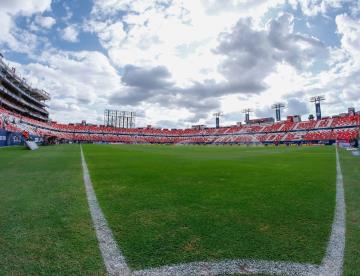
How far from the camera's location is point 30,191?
5.07 metres

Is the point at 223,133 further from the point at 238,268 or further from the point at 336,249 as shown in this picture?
the point at 238,268

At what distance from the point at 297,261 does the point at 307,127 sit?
271 feet

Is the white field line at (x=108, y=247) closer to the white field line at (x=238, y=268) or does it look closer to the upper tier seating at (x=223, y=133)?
the white field line at (x=238, y=268)

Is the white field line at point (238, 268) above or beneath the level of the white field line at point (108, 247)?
beneath

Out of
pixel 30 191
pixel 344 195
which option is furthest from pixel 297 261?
pixel 30 191

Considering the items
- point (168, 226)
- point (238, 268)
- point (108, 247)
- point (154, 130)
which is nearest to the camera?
point (238, 268)

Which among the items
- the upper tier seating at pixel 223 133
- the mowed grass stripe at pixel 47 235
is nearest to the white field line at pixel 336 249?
the mowed grass stripe at pixel 47 235

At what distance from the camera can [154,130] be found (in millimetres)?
111312

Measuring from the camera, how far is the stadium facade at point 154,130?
5472cm

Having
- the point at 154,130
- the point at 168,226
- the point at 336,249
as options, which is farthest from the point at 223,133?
the point at 336,249

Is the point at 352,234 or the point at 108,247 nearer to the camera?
the point at 108,247

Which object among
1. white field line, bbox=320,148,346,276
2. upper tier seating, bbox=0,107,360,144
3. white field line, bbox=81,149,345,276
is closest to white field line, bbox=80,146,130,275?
white field line, bbox=81,149,345,276

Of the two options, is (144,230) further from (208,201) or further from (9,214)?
(9,214)

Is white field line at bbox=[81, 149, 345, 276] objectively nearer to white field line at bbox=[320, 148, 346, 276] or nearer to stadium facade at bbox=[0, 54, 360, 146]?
white field line at bbox=[320, 148, 346, 276]
